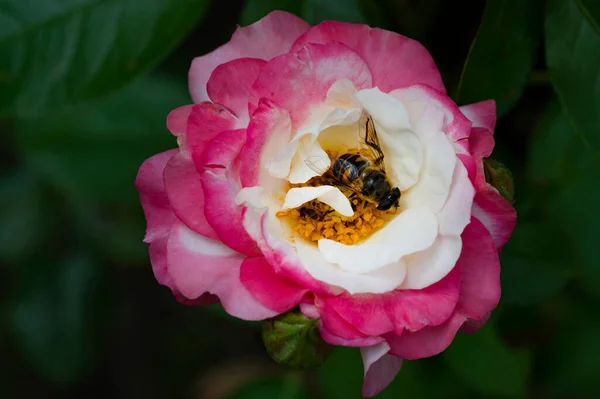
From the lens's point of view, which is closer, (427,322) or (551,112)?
(427,322)

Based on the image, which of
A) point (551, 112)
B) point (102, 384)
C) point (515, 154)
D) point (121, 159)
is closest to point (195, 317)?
point (102, 384)

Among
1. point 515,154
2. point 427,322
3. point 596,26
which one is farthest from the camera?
point 515,154

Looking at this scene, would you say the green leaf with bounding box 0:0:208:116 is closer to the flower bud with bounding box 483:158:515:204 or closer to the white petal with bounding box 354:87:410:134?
the white petal with bounding box 354:87:410:134

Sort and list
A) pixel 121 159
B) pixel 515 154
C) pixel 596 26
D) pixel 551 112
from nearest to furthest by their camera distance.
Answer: pixel 596 26 → pixel 551 112 → pixel 515 154 → pixel 121 159

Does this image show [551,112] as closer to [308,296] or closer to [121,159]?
[308,296]

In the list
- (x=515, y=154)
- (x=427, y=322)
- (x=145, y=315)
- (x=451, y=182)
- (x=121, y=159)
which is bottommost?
(x=145, y=315)

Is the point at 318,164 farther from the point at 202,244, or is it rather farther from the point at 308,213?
the point at 202,244

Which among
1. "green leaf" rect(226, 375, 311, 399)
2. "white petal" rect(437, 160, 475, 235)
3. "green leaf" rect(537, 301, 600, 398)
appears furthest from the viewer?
"green leaf" rect(226, 375, 311, 399)

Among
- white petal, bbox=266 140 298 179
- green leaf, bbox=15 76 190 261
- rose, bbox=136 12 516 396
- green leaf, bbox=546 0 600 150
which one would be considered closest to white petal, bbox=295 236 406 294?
rose, bbox=136 12 516 396
